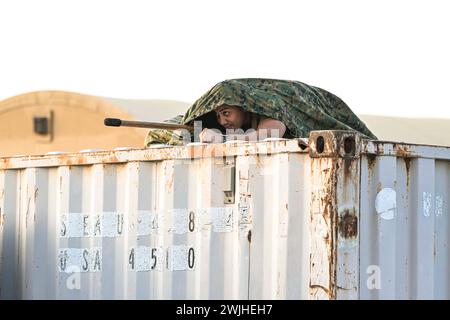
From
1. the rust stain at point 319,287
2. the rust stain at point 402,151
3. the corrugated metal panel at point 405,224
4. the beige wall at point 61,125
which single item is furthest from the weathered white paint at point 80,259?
the beige wall at point 61,125

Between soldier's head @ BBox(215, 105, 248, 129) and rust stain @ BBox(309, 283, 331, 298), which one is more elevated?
soldier's head @ BBox(215, 105, 248, 129)

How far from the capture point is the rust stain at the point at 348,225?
555cm

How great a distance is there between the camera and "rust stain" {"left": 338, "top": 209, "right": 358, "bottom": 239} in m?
5.55

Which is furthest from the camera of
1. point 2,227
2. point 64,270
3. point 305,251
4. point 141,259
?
point 2,227

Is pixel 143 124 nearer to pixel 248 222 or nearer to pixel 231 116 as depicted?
pixel 231 116

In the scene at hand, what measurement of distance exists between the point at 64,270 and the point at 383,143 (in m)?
2.20

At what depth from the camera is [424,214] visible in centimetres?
607

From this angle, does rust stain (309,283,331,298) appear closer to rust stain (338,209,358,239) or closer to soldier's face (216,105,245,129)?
rust stain (338,209,358,239)

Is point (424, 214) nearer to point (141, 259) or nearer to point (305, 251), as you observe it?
point (305, 251)

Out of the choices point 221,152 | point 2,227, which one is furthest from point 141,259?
point 2,227

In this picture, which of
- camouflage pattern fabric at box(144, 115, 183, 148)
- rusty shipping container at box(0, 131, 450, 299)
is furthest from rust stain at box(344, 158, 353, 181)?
camouflage pattern fabric at box(144, 115, 183, 148)

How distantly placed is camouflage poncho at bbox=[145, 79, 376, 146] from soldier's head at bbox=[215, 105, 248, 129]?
0.06 m

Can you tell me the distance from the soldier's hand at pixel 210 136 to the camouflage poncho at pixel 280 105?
0.21 metres

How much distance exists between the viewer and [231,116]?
→ 725 cm
